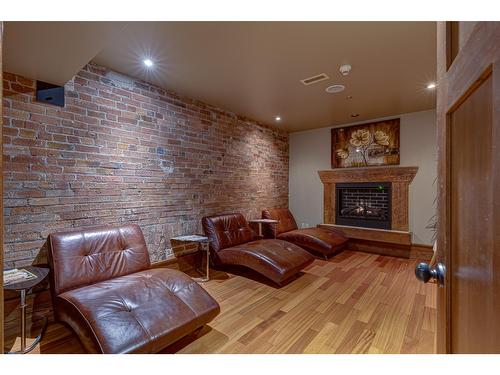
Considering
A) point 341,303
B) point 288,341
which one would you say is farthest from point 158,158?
point 341,303

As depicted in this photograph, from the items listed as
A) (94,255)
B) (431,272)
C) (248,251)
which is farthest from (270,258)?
(431,272)

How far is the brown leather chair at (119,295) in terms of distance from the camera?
147 centimetres

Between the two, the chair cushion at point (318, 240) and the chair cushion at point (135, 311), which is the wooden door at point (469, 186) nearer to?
the chair cushion at point (135, 311)

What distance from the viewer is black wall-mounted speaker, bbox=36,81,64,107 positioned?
2131mm

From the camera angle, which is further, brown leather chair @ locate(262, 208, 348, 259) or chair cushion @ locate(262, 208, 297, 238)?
chair cushion @ locate(262, 208, 297, 238)

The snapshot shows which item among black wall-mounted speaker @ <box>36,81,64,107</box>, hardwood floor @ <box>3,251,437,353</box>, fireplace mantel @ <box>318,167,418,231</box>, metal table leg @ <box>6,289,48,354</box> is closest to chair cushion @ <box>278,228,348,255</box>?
hardwood floor @ <box>3,251,437,353</box>

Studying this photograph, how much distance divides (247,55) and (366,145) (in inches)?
123

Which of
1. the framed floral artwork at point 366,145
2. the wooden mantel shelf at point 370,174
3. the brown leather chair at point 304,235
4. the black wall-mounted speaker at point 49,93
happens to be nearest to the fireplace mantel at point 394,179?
the wooden mantel shelf at point 370,174

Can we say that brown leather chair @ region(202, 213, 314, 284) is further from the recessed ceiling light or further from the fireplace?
the recessed ceiling light

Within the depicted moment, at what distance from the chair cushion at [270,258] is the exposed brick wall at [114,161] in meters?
0.75

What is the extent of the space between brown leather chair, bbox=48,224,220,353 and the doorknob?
1.50 meters

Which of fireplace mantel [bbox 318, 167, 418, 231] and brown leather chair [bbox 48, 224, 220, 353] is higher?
fireplace mantel [bbox 318, 167, 418, 231]

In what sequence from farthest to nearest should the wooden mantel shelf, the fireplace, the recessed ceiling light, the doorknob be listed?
the fireplace < the wooden mantel shelf < the recessed ceiling light < the doorknob

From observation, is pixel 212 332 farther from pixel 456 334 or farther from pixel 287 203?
pixel 287 203
